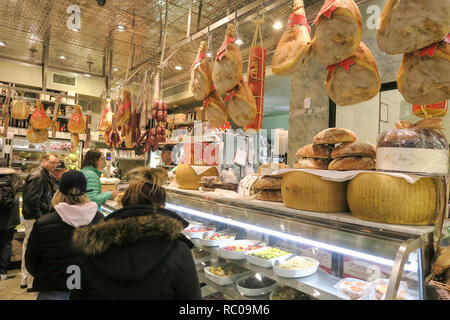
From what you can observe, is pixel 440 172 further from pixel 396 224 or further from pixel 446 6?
pixel 446 6

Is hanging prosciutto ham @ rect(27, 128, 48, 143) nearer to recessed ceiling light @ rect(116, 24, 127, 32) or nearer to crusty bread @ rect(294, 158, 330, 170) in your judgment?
recessed ceiling light @ rect(116, 24, 127, 32)

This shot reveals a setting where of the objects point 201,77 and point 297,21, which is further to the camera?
point 201,77

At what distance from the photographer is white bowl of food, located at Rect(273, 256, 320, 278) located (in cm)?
182

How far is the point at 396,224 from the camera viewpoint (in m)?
1.25

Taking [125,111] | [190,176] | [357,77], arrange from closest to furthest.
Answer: [357,77] → [190,176] → [125,111]

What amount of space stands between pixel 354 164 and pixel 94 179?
144 inches

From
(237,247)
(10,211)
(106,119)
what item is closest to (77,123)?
(106,119)

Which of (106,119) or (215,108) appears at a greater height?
(106,119)

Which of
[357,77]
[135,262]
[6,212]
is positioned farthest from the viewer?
[6,212]

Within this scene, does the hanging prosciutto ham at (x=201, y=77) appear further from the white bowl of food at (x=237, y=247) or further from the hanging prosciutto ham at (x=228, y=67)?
the white bowl of food at (x=237, y=247)

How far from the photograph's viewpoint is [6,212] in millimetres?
4906

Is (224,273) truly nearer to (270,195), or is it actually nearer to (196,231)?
(196,231)

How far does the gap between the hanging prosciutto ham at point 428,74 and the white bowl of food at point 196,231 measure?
2.02m
